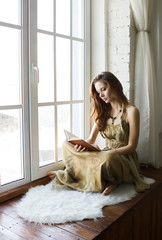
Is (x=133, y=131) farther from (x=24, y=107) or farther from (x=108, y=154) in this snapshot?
(x=24, y=107)

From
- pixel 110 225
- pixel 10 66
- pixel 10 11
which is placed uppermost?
pixel 10 11

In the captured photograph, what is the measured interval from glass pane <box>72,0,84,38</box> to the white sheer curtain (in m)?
0.49

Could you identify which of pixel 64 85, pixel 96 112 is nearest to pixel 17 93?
pixel 64 85

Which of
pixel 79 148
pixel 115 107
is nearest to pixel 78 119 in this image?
pixel 115 107

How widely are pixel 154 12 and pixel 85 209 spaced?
2.00 m

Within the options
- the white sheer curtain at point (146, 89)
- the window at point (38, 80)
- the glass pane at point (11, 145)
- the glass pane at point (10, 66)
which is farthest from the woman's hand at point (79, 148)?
the white sheer curtain at point (146, 89)

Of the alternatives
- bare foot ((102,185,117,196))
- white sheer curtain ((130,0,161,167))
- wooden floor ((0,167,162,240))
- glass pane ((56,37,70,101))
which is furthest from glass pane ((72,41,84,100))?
wooden floor ((0,167,162,240))

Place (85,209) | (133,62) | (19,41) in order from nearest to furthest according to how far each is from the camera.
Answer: (85,209), (19,41), (133,62)

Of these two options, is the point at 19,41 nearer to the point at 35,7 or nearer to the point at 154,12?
the point at 35,7

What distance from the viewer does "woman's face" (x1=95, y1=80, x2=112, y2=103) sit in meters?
2.21

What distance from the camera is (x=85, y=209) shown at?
1.76 metres

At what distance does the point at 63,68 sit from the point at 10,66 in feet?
1.89

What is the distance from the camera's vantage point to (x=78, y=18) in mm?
2590

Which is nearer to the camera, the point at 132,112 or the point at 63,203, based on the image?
the point at 63,203
